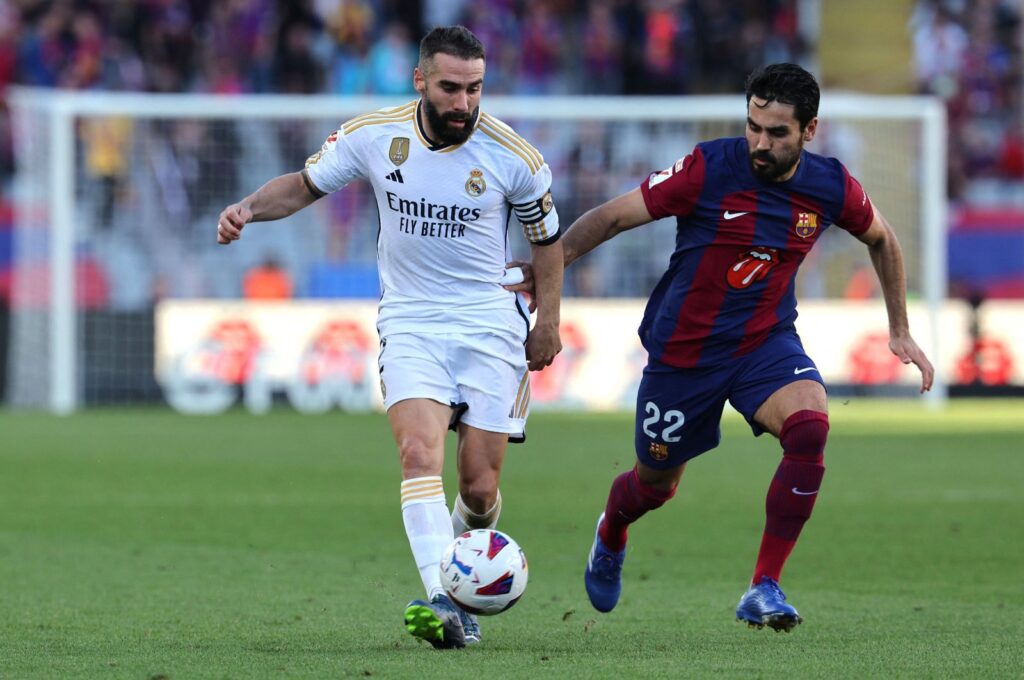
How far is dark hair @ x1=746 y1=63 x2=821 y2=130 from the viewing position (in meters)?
6.52

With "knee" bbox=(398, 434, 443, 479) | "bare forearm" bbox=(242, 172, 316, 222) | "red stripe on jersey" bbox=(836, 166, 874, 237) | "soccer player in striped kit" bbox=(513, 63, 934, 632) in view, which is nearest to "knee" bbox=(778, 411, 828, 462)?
"soccer player in striped kit" bbox=(513, 63, 934, 632)

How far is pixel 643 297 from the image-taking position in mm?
21672

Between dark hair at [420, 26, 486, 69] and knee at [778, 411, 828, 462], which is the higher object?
dark hair at [420, 26, 486, 69]

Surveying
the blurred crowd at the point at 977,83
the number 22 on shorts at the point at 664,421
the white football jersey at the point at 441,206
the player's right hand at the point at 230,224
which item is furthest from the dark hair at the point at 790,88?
the blurred crowd at the point at 977,83

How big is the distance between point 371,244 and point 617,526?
14452 millimetres

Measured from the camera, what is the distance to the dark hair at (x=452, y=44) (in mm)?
6281

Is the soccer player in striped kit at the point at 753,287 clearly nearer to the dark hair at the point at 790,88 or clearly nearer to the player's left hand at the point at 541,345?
the dark hair at the point at 790,88

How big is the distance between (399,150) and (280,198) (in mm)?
468

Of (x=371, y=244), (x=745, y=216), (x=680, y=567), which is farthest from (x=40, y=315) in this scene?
(x=745, y=216)

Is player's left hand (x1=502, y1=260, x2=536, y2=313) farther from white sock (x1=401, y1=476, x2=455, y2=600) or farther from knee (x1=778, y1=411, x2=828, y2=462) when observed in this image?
knee (x1=778, y1=411, x2=828, y2=462)

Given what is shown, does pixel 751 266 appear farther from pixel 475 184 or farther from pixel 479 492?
pixel 479 492

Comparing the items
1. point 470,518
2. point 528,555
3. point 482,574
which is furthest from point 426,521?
point 528,555

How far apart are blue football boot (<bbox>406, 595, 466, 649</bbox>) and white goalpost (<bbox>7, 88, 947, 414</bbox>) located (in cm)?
1536

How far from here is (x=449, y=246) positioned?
654cm
